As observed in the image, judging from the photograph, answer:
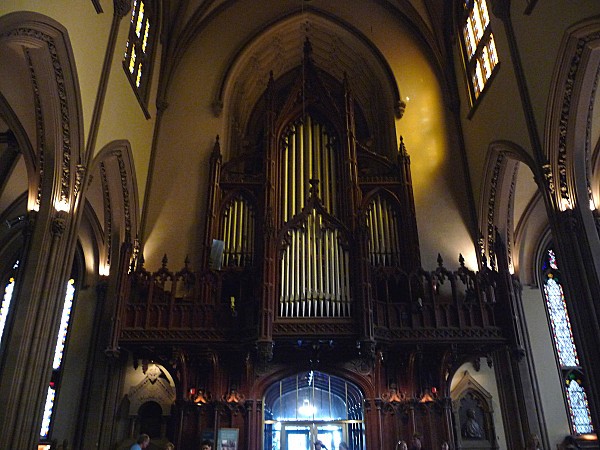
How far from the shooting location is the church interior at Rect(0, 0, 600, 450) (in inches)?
424

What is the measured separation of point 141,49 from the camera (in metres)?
15.8

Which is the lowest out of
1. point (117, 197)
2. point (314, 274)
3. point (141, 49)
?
point (314, 274)

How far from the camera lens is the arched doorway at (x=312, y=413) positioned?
42.6 feet

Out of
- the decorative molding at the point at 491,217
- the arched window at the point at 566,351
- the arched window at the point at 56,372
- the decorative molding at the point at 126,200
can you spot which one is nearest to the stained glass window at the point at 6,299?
the arched window at the point at 56,372

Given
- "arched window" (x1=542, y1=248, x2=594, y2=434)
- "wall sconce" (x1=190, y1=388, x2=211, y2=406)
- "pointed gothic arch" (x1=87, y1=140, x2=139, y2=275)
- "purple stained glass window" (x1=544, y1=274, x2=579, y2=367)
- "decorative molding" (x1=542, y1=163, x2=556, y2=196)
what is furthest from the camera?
"purple stained glass window" (x1=544, y1=274, x2=579, y2=367)

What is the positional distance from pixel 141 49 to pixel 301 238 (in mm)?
7523

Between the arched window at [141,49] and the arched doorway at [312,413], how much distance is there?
8.78m

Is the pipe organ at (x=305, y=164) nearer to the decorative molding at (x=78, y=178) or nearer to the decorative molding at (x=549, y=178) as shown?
the decorative molding at (x=78, y=178)

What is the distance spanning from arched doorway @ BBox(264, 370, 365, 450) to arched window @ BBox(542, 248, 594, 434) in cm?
A: 576

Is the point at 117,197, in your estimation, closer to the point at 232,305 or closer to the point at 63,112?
the point at 63,112

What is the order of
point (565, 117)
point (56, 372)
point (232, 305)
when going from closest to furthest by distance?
point (565, 117)
point (232, 305)
point (56, 372)

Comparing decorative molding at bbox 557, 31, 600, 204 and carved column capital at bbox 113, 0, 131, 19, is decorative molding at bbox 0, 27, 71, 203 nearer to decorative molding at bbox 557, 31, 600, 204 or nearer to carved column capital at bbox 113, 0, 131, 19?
carved column capital at bbox 113, 0, 131, 19

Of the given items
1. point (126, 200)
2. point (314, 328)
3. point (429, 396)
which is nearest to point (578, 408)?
point (429, 396)

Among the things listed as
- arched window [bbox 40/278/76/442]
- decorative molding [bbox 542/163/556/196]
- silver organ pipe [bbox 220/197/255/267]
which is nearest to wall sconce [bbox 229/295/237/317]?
silver organ pipe [bbox 220/197/255/267]
